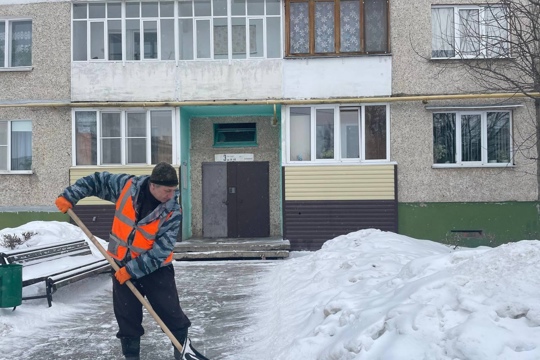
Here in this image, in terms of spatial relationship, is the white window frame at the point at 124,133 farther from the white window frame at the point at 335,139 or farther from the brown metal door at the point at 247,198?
the white window frame at the point at 335,139

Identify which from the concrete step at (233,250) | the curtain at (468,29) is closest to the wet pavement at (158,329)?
the concrete step at (233,250)

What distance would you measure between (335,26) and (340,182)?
3953 millimetres

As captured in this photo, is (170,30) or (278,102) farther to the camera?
(170,30)

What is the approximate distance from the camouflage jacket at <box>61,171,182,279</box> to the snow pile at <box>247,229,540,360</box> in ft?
A: 4.67

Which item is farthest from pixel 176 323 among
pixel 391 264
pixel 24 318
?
pixel 391 264

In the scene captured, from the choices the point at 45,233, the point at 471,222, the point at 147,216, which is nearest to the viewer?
the point at 147,216

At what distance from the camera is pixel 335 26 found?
14180 mm

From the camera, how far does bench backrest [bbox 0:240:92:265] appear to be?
300 inches

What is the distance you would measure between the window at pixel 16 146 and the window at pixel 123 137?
1.34 meters

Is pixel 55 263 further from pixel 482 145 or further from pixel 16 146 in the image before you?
pixel 482 145

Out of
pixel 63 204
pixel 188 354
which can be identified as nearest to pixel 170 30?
pixel 63 204

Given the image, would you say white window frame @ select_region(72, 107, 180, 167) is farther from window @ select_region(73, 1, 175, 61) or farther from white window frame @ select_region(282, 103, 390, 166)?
white window frame @ select_region(282, 103, 390, 166)

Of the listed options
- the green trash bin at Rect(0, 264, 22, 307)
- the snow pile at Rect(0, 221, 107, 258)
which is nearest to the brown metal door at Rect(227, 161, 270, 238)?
the snow pile at Rect(0, 221, 107, 258)

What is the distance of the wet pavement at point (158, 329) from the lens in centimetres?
566
